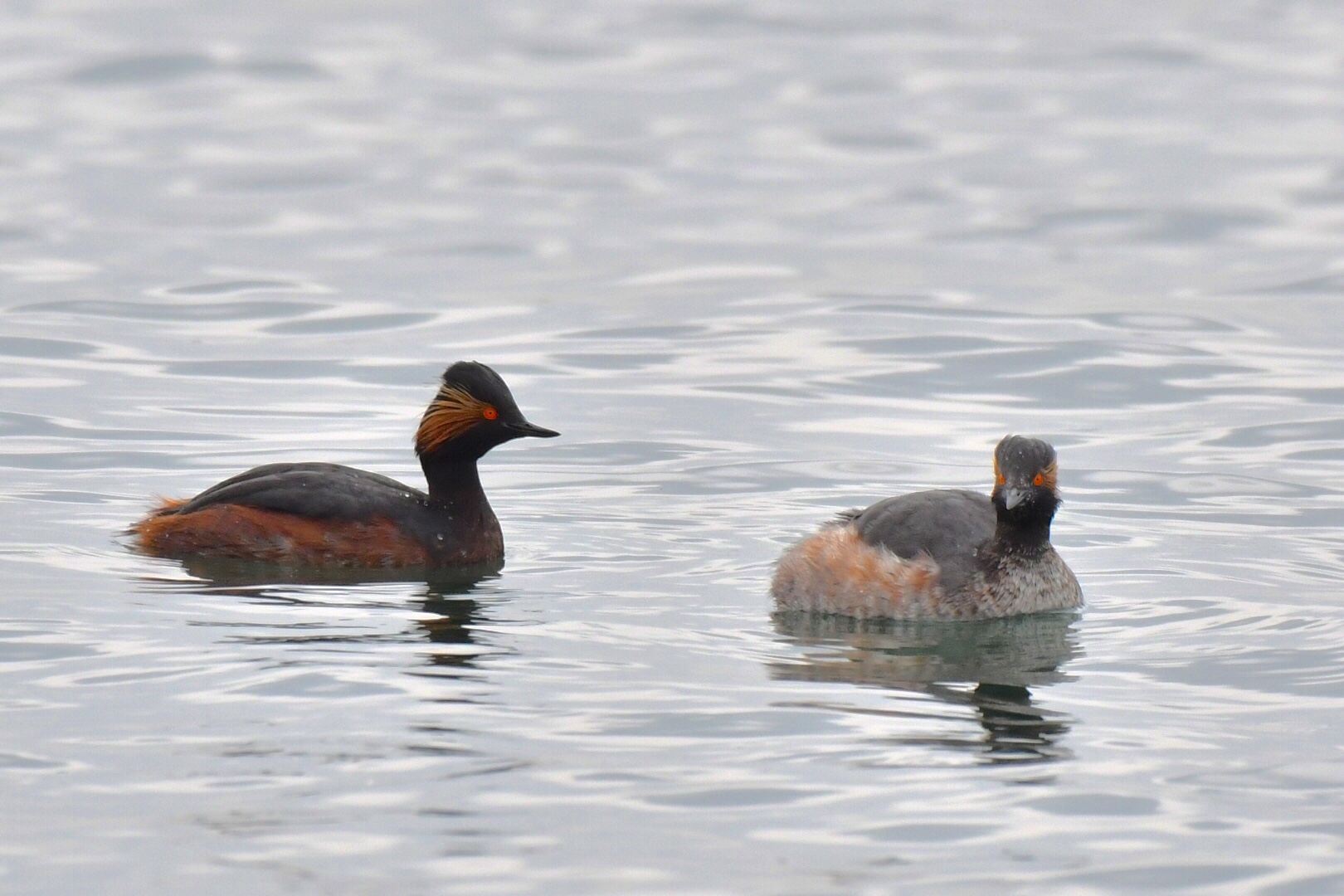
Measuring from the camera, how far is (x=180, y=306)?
2166 cm

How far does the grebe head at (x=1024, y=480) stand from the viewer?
11969 mm

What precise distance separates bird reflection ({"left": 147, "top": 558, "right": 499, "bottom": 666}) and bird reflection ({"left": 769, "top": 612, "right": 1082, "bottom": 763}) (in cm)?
153

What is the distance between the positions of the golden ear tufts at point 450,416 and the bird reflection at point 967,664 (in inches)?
108

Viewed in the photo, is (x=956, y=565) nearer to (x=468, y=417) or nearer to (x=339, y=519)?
(x=468, y=417)

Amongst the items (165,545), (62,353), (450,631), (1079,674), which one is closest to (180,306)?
(62,353)

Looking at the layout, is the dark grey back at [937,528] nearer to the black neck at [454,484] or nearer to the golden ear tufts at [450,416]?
the black neck at [454,484]

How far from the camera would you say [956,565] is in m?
12.2

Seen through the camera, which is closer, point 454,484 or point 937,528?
point 937,528

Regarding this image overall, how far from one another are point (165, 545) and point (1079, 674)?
17.2 ft

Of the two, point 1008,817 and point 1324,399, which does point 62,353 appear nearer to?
point 1324,399

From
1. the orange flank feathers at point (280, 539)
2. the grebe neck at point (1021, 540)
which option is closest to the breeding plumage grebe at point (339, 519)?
the orange flank feathers at point (280, 539)

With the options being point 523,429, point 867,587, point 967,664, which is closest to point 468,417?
point 523,429

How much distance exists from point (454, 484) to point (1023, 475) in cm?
352

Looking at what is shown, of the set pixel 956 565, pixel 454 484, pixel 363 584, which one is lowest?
pixel 363 584
